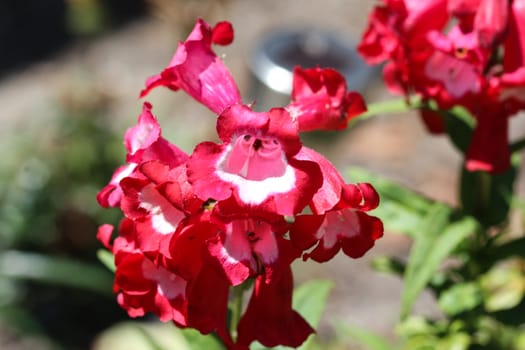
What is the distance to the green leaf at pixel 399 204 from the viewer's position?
1711 mm

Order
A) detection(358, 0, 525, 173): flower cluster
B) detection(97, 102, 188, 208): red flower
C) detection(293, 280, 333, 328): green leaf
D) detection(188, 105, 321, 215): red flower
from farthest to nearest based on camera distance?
detection(293, 280, 333, 328): green leaf → detection(358, 0, 525, 173): flower cluster → detection(97, 102, 188, 208): red flower → detection(188, 105, 321, 215): red flower

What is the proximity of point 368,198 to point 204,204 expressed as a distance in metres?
0.24

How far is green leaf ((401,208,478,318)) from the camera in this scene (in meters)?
1.46

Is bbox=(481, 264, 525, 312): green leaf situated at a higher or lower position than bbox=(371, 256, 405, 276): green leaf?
lower

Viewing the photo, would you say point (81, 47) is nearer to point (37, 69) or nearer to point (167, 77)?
point (37, 69)

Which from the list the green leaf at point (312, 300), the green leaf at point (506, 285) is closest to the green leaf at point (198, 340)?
the green leaf at point (312, 300)

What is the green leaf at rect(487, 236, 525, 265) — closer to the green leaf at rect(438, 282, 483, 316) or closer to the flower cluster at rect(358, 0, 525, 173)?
the green leaf at rect(438, 282, 483, 316)

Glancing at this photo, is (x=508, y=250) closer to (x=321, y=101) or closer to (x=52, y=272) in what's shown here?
(x=321, y=101)

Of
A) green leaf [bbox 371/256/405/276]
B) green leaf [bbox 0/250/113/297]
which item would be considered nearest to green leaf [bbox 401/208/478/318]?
green leaf [bbox 371/256/405/276]

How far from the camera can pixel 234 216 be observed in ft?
3.43

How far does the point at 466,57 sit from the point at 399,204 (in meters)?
0.41

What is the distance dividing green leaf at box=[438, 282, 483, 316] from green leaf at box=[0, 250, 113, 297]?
1.78 m

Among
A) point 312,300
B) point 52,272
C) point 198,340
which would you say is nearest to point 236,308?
point 198,340

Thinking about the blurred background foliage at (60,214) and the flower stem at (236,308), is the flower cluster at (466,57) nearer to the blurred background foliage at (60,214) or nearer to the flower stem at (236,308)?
the flower stem at (236,308)
